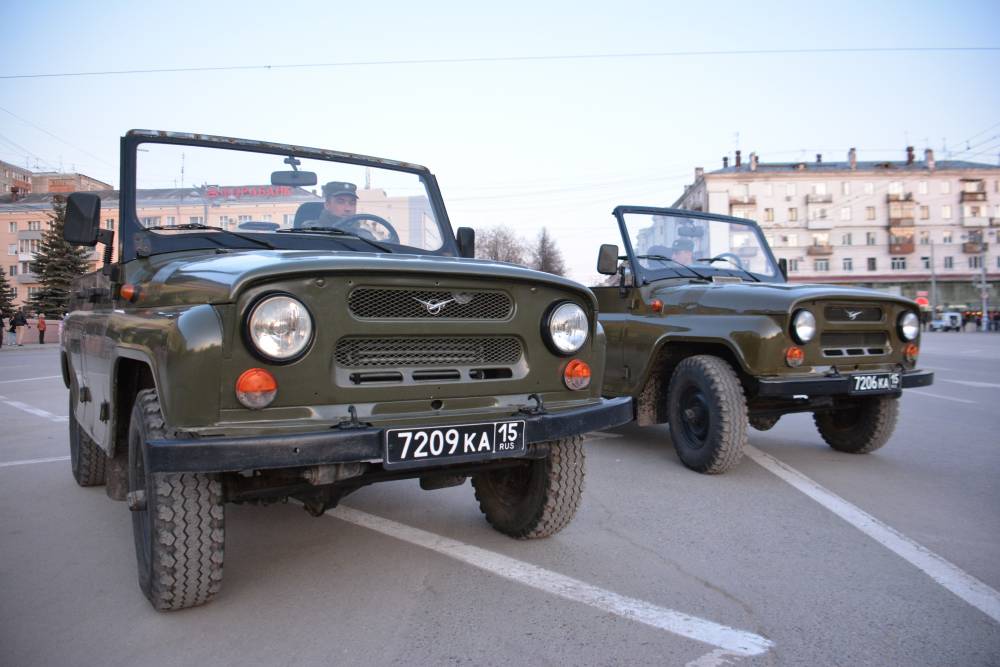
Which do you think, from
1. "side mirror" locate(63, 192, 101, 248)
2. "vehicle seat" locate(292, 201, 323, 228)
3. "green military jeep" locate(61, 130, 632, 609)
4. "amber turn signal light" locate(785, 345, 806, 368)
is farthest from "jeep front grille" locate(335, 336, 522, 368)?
"amber turn signal light" locate(785, 345, 806, 368)

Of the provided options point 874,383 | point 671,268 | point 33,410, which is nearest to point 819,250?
point 671,268

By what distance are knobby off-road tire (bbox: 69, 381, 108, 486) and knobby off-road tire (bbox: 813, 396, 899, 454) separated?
→ 205 inches

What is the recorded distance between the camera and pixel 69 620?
2568 millimetres

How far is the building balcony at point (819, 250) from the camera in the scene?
2731 inches

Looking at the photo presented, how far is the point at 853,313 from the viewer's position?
15.8ft

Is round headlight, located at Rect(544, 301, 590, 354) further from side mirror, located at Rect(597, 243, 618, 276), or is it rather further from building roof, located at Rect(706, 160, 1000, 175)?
building roof, located at Rect(706, 160, 1000, 175)

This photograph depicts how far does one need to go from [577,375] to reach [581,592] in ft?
2.81

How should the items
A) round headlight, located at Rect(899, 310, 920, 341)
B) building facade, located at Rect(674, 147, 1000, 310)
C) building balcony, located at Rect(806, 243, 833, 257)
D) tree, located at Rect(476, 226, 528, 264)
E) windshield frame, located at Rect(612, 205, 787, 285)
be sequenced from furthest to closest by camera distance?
building balcony, located at Rect(806, 243, 833, 257) < building facade, located at Rect(674, 147, 1000, 310) < tree, located at Rect(476, 226, 528, 264) < windshield frame, located at Rect(612, 205, 787, 285) < round headlight, located at Rect(899, 310, 920, 341)

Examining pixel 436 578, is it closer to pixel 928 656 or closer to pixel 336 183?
pixel 928 656

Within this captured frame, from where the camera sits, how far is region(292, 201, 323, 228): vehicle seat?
3.72 metres

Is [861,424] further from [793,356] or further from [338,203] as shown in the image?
[338,203]

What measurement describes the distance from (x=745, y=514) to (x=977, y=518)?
118cm

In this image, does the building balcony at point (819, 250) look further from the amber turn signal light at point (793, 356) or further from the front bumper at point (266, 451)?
the front bumper at point (266, 451)

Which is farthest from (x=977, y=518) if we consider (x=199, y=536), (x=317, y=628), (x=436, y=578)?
(x=199, y=536)
